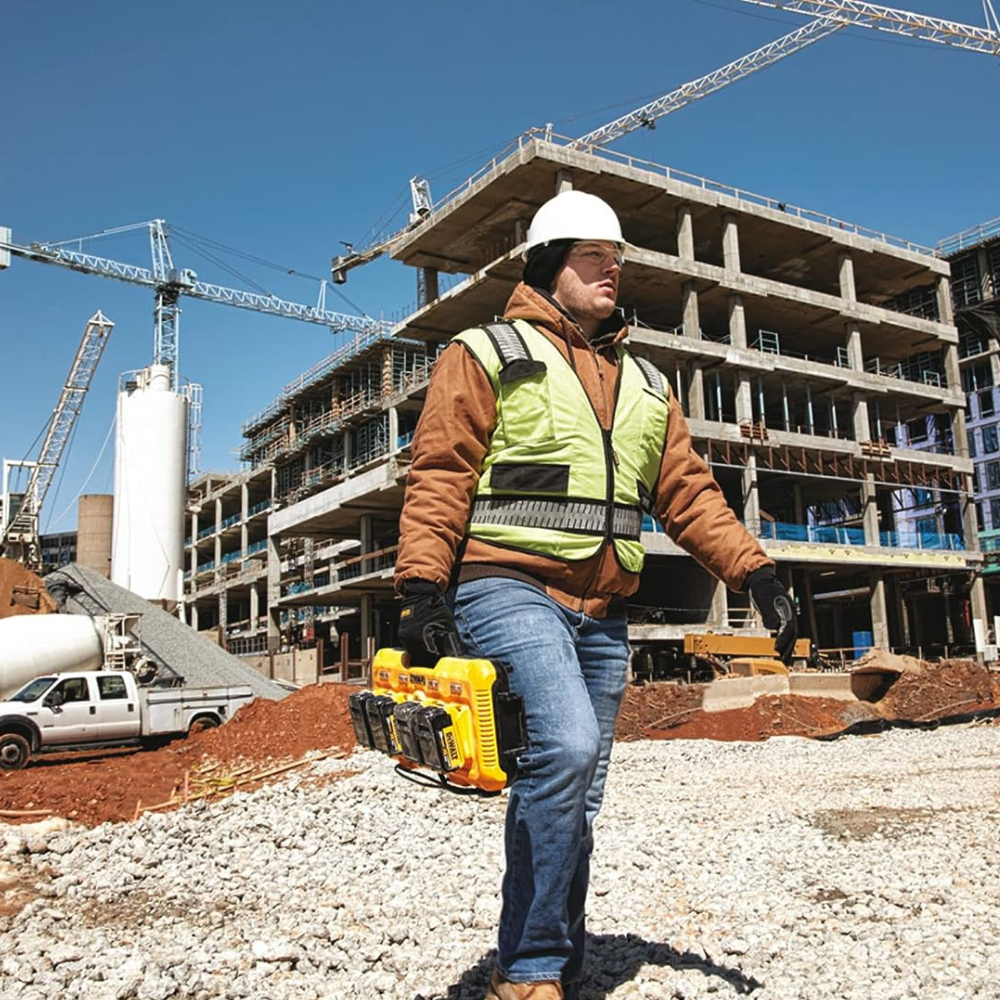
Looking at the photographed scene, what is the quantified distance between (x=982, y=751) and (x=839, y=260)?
35.3 meters

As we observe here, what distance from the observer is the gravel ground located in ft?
10.7

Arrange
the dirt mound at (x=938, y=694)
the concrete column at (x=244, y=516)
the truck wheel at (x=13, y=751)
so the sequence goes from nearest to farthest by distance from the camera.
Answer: the truck wheel at (x=13, y=751)
the dirt mound at (x=938, y=694)
the concrete column at (x=244, y=516)

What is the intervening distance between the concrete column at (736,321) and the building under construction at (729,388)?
77mm

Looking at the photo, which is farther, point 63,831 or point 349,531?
point 349,531

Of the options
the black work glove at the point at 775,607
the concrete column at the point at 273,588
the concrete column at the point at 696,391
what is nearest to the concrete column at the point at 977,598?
the concrete column at the point at 696,391

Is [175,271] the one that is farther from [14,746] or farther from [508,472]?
[508,472]

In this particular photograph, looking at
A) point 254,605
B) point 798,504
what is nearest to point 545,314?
point 798,504

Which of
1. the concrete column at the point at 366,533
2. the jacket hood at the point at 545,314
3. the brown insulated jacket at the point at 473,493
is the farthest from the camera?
the concrete column at the point at 366,533

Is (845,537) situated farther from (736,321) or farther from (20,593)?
(20,593)

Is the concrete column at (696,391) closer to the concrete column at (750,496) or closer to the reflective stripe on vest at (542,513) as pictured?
the concrete column at (750,496)

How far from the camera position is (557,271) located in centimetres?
318

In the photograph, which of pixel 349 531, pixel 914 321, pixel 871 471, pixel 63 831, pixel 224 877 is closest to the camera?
pixel 224 877

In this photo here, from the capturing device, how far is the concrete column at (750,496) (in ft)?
120

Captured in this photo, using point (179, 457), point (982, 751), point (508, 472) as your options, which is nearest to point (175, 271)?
point (179, 457)
